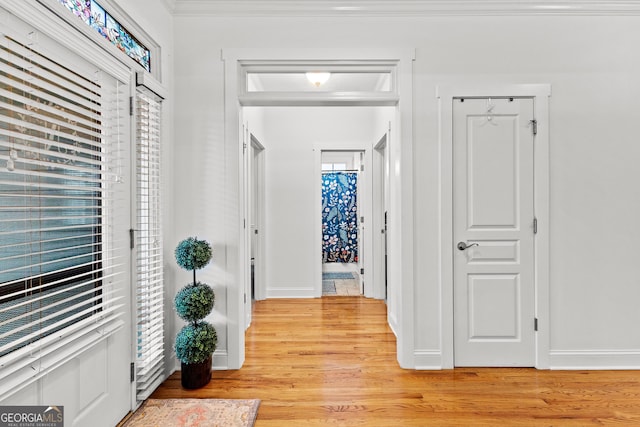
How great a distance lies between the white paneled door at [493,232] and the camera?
267 cm

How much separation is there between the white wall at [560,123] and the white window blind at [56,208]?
0.71 m

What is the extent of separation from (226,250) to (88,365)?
3.67ft

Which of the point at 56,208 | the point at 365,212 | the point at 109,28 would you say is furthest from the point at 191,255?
the point at 365,212

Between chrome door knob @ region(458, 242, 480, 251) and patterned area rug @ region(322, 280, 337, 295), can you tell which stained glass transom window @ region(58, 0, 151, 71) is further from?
patterned area rug @ region(322, 280, 337, 295)

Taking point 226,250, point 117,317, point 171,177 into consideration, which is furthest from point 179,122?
point 117,317

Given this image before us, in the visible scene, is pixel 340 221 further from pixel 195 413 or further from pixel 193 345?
pixel 195 413

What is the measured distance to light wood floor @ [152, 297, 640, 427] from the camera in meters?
2.06

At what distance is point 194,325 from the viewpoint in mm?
2424

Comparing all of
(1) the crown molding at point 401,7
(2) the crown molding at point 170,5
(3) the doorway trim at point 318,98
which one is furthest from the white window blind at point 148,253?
(1) the crown molding at point 401,7

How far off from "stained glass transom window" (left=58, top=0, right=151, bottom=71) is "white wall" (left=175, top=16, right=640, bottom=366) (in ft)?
1.16

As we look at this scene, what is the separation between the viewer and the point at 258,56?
8.78 ft

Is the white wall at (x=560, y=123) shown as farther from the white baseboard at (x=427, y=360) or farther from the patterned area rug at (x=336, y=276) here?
the patterned area rug at (x=336, y=276)

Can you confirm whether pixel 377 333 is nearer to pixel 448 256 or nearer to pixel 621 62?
pixel 448 256

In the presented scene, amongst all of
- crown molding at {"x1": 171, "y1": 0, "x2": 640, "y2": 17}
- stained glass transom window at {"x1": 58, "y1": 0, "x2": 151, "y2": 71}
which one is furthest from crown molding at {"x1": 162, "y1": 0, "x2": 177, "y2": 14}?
stained glass transom window at {"x1": 58, "y1": 0, "x2": 151, "y2": 71}
